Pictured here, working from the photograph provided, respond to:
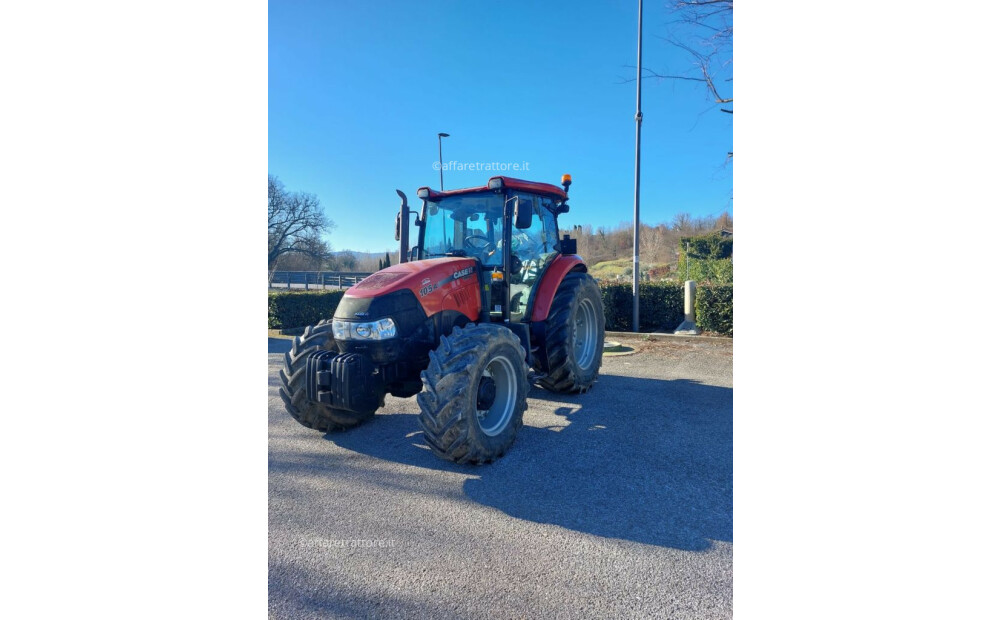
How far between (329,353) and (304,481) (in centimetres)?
83

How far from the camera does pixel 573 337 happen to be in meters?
4.64

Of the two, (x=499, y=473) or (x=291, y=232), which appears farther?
(x=291, y=232)

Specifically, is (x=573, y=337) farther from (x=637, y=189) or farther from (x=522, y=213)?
(x=637, y=189)

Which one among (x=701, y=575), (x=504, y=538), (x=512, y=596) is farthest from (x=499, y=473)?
(x=701, y=575)

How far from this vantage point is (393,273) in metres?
3.58

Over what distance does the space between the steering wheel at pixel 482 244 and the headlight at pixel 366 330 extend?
118cm

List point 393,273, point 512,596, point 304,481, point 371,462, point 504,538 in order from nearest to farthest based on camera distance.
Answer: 1. point 512,596
2. point 504,538
3. point 304,481
4. point 371,462
5. point 393,273

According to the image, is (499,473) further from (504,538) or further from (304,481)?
(304,481)

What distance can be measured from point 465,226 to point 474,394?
175cm

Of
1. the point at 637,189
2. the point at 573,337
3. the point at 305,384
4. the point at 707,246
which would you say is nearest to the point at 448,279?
the point at 305,384

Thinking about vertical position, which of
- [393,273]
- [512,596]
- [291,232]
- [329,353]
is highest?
[291,232]

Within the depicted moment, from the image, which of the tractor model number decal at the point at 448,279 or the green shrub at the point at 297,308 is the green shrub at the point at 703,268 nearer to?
the tractor model number decal at the point at 448,279

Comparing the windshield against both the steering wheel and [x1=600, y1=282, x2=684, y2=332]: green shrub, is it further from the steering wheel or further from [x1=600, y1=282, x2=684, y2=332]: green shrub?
[x1=600, y1=282, x2=684, y2=332]: green shrub

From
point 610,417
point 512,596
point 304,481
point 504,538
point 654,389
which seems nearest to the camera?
point 512,596
